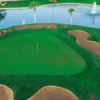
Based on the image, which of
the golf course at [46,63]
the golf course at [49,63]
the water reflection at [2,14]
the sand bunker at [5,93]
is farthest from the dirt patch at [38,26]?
the sand bunker at [5,93]

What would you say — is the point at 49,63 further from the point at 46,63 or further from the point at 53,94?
the point at 53,94

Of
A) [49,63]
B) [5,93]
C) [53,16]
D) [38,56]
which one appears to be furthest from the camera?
[53,16]

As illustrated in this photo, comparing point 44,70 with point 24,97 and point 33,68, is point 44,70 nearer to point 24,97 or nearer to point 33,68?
point 33,68

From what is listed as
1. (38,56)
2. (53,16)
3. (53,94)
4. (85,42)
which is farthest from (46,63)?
(53,16)

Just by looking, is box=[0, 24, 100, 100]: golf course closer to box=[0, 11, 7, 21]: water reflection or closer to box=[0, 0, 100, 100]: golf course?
box=[0, 0, 100, 100]: golf course

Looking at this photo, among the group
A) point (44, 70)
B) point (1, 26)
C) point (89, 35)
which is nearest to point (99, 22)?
point (89, 35)

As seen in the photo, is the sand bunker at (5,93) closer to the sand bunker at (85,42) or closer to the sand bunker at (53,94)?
the sand bunker at (53,94)

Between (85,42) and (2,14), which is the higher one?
(85,42)

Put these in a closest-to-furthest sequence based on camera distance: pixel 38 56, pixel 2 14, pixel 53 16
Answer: pixel 38 56 → pixel 53 16 → pixel 2 14

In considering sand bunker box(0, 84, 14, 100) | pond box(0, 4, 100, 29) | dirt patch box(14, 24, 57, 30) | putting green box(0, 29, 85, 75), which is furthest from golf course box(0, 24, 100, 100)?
pond box(0, 4, 100, 29)
